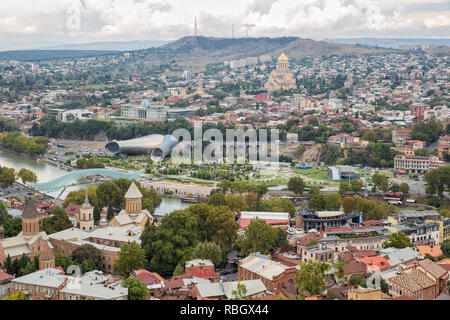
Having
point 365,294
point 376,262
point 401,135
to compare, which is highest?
point 365,294

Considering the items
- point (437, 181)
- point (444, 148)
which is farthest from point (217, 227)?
point (444, 148)

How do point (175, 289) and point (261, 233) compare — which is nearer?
point (175, 289)

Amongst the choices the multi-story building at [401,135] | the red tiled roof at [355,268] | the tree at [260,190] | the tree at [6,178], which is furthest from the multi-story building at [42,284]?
the multi-story building at [401,135]

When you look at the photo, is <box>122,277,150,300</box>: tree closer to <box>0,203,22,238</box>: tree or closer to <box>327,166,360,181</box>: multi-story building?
<box>0,203,22,238</box>: tree

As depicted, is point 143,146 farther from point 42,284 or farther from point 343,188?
point 42,284

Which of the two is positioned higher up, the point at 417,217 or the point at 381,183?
the point at 417,217

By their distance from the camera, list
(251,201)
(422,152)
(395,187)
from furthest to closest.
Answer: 1. (422,152)
2. (395,187)
3. (251,201)
